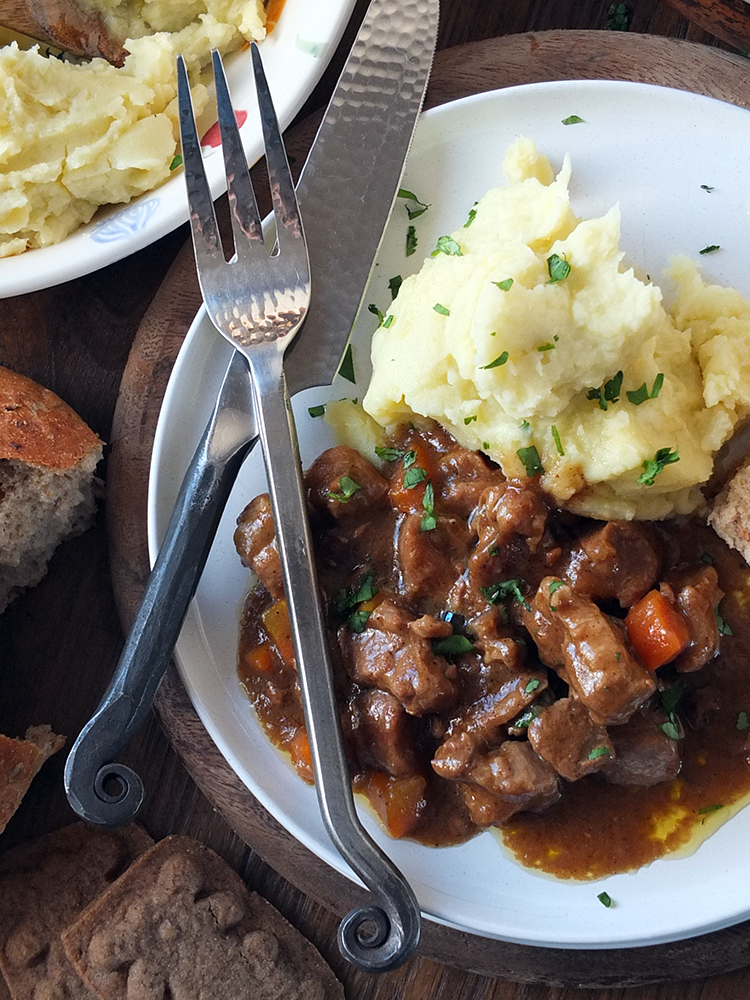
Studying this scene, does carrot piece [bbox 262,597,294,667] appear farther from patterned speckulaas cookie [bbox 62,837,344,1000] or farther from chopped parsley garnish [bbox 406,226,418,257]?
chopped parsley garnish [bbox 406,226,418,257]

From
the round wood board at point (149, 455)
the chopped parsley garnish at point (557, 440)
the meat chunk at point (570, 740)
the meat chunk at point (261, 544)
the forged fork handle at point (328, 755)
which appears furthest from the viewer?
the round wood board at point (149, 455)

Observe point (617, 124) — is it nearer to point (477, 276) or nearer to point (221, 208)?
point (477, 276)

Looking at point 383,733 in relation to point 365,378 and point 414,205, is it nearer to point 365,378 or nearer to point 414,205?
point 365,378

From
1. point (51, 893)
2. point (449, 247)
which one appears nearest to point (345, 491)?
point (449, 247)

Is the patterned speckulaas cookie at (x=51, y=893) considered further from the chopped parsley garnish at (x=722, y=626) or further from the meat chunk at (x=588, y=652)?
the chopped parsley garnish at (x=722, y=626)

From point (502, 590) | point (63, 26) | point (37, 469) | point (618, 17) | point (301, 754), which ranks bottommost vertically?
point (301, 754)

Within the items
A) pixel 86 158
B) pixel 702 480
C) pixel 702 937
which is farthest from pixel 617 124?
pixel 702 937

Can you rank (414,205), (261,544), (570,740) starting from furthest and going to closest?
(414,205)
(261,544)
(570,740)

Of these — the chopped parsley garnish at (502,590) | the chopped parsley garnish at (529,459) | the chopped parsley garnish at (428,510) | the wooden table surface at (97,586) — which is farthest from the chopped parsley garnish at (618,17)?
the chopped parsley garnish at (502,590)
